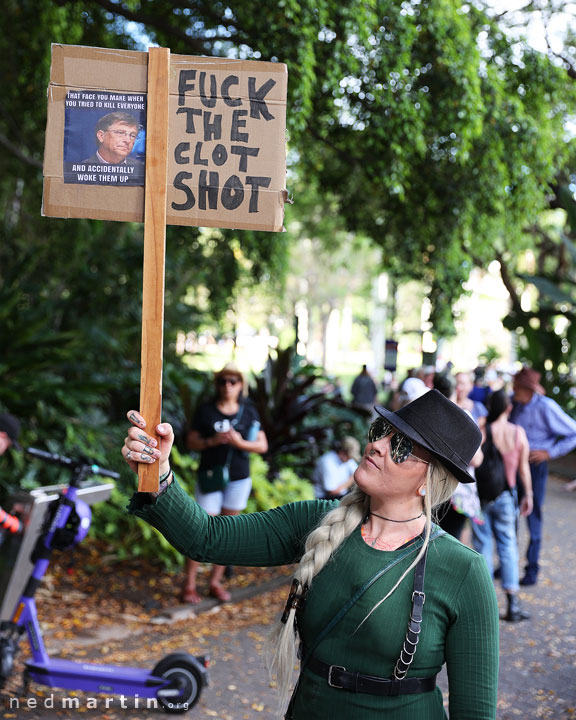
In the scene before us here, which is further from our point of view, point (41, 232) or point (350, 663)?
point (41, 232)

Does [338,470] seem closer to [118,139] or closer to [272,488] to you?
[272,488]

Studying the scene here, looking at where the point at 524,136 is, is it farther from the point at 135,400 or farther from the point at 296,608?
the point at 296,608

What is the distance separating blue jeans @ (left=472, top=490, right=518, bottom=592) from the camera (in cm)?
661

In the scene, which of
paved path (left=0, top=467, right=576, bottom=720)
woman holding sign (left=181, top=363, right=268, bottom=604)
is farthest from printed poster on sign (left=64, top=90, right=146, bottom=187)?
woman holding sign (left=181, top=363, right=268, bottom=604)

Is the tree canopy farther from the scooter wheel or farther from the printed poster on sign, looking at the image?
the printed poster on sign

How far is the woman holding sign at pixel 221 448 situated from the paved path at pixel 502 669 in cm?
64

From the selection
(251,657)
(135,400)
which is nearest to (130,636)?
(251,657)

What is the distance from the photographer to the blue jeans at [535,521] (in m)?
7.93

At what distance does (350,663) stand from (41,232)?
1186cm

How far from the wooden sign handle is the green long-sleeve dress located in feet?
0.73

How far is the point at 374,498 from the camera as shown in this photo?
2346mm

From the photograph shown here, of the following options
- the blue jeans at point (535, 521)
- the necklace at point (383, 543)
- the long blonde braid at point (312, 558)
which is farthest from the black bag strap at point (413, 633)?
the blue jeans at point (535, 521)

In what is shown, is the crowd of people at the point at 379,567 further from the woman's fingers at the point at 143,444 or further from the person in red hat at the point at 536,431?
the person in red hat at the point at 536,431

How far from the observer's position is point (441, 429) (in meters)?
2.30
